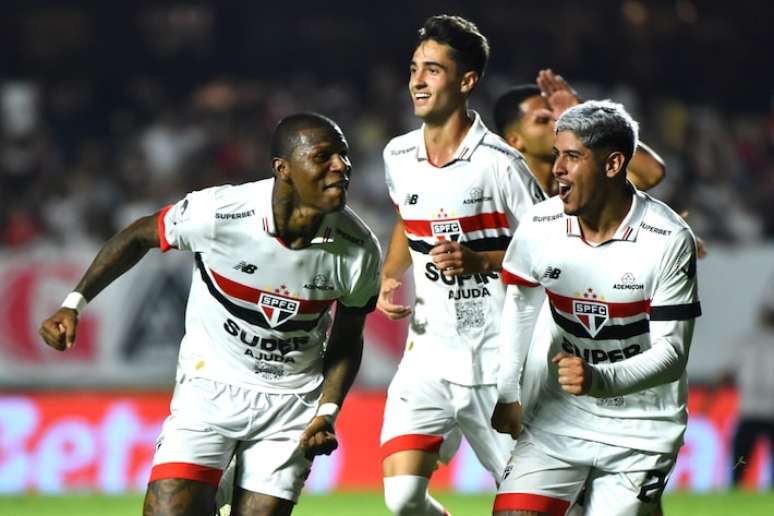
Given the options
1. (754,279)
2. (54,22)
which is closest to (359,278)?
(754,279)

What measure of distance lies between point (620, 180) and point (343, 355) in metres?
1.49

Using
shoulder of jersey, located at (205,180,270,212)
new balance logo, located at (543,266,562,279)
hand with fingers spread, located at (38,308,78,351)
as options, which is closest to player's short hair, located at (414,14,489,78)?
shoulder of jersey, located at (205,180,270,212)

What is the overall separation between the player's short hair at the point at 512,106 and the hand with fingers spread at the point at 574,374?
8.46ft

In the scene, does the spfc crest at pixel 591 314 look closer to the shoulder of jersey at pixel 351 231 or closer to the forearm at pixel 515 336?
the forearm at pixel 515 336

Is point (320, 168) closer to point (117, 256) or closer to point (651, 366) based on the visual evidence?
point (117, 256)

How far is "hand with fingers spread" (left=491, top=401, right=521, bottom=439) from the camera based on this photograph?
596 centimetres

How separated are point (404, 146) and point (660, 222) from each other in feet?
6.05

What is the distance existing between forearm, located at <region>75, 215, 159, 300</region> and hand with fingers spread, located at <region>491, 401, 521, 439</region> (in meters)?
1.67

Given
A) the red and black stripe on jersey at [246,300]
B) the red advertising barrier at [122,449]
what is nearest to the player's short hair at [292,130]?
the red and black stripe on jersey at [246,300]

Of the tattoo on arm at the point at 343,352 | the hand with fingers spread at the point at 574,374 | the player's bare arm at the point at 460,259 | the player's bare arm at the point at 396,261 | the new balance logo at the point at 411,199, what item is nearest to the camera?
the hand with fingers spread at the point at 574,374

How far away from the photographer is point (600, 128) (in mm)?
5656

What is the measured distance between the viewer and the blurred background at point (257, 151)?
1198 cm

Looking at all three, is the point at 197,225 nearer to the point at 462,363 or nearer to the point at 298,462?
A: the point at 298,462

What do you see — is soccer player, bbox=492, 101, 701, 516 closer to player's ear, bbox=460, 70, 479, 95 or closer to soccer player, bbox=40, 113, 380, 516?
soccer player, bbox=40, 113, 380, 516
